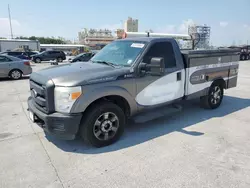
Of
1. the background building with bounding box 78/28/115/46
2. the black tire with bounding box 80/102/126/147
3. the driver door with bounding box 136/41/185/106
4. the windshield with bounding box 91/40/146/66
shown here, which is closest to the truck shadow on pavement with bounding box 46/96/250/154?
→ the black tire with bounding box 80/102/126/147

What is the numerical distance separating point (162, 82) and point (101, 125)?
158 cm

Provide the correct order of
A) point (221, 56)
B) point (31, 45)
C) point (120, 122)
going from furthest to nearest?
point (31, 45) < point (221, 56) < point (120, 122)

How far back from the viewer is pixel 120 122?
A: 3.86 meters

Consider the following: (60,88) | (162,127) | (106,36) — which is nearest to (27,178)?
(60,88)

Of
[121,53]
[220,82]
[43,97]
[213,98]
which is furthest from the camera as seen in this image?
[220,82]

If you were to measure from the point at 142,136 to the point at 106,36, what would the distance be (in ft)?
349

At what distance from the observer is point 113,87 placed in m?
3.57

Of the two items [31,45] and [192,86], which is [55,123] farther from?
[31,45]

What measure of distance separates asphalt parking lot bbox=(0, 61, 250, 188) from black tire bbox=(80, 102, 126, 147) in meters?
0.16

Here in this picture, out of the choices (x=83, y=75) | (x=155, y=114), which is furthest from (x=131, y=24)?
(x=83, y=75)

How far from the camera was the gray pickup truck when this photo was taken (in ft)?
10.7

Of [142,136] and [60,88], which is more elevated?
[60,88]

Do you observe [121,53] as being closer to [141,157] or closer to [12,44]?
[141,157]

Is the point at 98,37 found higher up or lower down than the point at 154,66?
higher up
